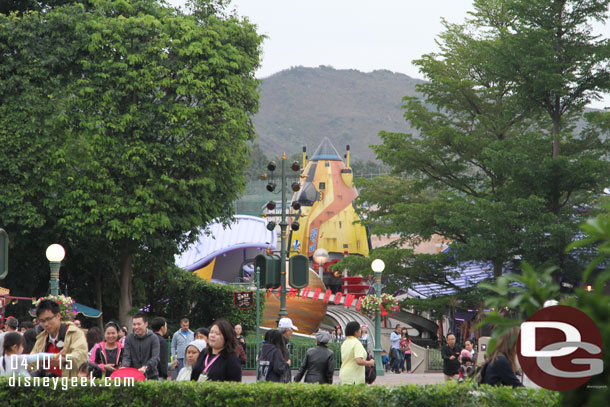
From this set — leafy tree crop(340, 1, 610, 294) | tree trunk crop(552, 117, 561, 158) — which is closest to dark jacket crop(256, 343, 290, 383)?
leafy tree crop(340, 1, 610, 294)

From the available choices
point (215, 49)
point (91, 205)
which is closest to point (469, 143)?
point (215, 49)

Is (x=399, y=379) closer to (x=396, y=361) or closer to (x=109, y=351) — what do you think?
(x=396, y=361)

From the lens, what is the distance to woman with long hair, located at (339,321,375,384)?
10.1 meters

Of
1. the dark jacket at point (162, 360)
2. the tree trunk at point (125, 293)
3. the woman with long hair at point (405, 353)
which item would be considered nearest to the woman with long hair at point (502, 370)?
the dark jacket at point (162, 360)

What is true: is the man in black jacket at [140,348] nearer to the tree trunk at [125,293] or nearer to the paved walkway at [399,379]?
the paved walkway at [399,379]

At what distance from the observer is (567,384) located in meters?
3.10

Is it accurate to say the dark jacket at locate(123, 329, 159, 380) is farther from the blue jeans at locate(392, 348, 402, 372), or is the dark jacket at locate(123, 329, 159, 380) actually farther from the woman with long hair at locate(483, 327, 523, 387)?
the blue jeans at locate(392, 348, 402, 372)

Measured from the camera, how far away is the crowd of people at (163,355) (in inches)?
303

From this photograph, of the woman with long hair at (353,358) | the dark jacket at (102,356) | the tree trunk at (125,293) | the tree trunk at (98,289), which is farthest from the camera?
the tree trunk at (98,289)

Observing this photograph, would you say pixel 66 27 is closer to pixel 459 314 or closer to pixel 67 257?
pixel 67 257

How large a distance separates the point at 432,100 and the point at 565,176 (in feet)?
25.1

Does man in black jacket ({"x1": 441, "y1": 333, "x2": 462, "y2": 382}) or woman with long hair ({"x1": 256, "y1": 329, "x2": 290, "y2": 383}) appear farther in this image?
man in black jacket ({"x1": 441, "y1": 333, "x2": 462, "y2": 382})

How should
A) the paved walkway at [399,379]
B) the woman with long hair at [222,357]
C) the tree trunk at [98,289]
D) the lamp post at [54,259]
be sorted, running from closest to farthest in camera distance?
the woman with long hair at [222,357]
the lamp post at [54,259]
the paved walkway at [399,379]
the tree trunk at [98,289]

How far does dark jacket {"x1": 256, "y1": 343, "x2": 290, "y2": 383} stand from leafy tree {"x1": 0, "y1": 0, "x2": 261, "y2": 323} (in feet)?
51.6
